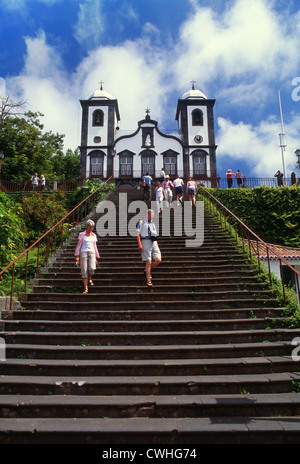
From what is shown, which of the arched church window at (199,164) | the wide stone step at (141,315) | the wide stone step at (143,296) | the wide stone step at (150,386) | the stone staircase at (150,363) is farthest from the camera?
the arched church window at (199,164)

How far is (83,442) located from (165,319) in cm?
274

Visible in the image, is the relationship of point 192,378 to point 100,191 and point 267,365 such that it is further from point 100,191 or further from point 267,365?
point 100,191

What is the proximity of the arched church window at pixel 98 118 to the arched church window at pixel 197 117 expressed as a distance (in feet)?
31.9

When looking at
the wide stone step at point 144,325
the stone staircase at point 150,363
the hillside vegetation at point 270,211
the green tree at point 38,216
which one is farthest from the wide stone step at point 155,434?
the hillside vegetation at point 270,211

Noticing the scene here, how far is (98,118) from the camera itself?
33438 mm

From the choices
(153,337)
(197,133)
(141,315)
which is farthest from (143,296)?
(197,133)

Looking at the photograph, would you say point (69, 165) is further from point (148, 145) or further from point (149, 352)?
point (149, 352)

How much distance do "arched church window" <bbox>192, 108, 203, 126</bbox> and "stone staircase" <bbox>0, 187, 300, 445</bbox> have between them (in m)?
28.3

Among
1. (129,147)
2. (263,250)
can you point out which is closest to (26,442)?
(263,250)

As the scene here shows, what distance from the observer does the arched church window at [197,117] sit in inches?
1303

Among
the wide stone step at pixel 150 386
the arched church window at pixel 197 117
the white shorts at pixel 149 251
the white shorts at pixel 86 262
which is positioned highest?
the arched church window at pixel 197 117

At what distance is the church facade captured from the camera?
3130cm

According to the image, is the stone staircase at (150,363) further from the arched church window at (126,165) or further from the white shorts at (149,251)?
the arched church window at (126,165)

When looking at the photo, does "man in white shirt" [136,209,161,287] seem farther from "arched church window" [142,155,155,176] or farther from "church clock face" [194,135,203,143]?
"church clock face" [194,135,203,143]
